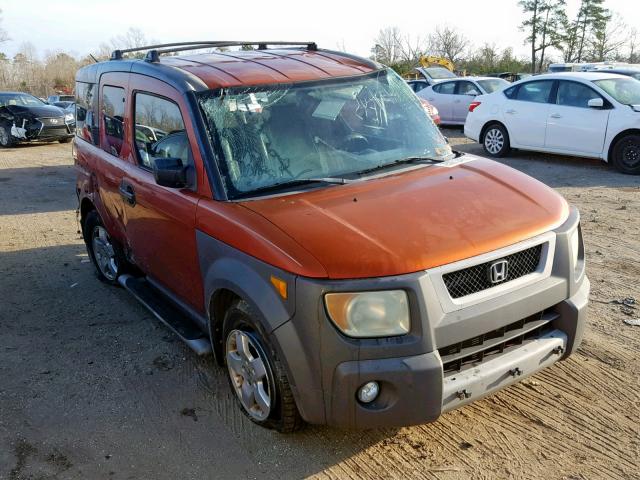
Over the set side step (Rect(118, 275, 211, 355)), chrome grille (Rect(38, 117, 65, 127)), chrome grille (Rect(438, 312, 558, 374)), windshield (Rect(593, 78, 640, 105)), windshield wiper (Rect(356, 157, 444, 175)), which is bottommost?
chrome grille (Rect(38, 117, 65, 127))

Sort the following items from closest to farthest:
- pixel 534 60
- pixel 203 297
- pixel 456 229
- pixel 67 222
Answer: pixel 456 229
pixel 203 297
pixel 67 222
pixel 534 60

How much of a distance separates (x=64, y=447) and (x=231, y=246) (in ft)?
4.87

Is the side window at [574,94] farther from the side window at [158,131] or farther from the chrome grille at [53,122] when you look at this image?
the chrome grille at [53,122]

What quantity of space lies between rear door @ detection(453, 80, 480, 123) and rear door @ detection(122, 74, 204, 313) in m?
13.2

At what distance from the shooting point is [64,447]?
3324 mm

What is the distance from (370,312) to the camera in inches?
104

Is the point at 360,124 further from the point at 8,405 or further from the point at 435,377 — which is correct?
the point at 8,405

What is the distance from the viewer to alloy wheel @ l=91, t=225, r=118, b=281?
17.9ft

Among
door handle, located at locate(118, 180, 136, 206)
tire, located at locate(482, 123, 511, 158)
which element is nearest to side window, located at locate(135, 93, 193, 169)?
door handle, located at locate(118, 180, 136, 206)

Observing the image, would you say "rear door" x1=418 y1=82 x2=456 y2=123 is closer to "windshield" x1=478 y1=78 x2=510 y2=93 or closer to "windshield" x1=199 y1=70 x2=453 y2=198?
"windshield" x1=478 y1=78 x2=510 y2=93

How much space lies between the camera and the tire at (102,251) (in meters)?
Answer: 5.29

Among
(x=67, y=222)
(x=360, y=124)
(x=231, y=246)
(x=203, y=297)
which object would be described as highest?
(x=360, y=124)

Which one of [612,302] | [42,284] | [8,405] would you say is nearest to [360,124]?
[612,302]

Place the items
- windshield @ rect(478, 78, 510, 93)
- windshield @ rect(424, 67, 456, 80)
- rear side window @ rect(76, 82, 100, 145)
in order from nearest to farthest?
rear side window @ rect(76, 82, 100, 145) < windshield @ rect(478, 78, 510, 93) < windshield @ rect(424, 67, 456, 80)
